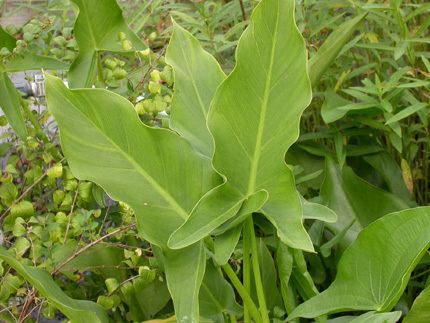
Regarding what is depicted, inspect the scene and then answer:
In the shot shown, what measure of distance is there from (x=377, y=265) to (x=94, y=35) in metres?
0.66

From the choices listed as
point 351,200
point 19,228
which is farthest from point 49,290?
point 351,200

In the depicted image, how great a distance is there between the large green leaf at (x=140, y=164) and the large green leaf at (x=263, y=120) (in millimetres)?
60

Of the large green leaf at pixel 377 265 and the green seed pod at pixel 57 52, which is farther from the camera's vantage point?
the green seed pod at pixel 57 52

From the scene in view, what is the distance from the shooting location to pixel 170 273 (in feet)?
3.91

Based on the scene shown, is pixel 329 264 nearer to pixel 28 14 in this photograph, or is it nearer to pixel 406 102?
pixel 406 102

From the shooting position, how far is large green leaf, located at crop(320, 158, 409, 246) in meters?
1.61

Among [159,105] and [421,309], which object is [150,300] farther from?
[421,309]

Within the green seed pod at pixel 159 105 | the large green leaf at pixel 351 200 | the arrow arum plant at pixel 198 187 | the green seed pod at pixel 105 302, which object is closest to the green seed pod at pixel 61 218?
the arrow arum plant at pixel 198 187

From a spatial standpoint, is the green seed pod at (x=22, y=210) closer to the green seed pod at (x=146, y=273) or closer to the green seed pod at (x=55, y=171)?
the green seed pod at (x=55, y=171)

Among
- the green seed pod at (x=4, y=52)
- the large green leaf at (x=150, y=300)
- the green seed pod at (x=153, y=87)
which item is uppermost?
the green seed pod at (x=4, y=52)

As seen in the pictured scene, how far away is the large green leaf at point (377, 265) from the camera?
3.98 feet

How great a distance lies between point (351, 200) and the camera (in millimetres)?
1632

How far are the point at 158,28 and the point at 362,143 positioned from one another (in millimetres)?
599

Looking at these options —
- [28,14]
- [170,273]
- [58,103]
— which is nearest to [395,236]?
[170,273]
